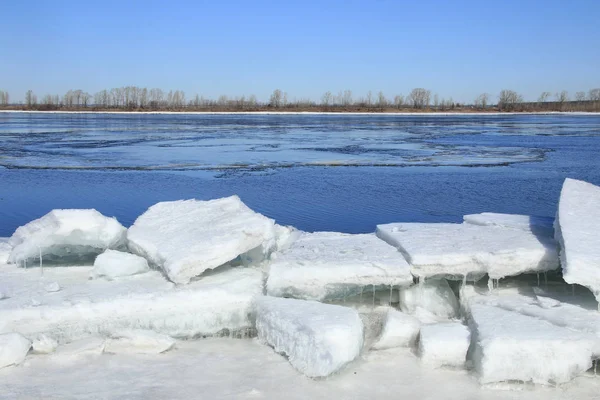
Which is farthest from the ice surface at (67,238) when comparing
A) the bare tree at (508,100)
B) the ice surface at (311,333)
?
the bare tree at (508,100)

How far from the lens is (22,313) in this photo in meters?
4.17

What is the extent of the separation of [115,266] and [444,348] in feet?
8.98

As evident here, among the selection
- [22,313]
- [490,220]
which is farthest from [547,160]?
[22,313]

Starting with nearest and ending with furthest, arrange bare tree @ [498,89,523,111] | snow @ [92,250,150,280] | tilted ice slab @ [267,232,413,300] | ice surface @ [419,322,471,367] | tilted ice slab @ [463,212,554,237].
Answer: ice surface @ [419,322,471,367], tilted ice slab @ [267,232,413,300], snow @ [92,250,150,280], tilted ice slab @ [463,212,554,237], bare tree @ [498,89,523,111]

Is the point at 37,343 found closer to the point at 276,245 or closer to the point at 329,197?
the point at 276,245

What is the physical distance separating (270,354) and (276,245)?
1.61 meters

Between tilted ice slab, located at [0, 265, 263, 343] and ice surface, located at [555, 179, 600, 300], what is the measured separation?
92.9 inches

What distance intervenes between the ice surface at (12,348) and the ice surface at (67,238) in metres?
1.39

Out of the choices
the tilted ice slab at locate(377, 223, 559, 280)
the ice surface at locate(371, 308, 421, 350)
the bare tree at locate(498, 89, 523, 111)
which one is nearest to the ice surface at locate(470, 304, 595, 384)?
the ice surface at locate(371, 308, 421, 350)

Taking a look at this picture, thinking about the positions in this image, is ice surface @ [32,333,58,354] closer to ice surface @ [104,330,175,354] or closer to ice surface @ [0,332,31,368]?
ice surface @ [0,332,31,368]

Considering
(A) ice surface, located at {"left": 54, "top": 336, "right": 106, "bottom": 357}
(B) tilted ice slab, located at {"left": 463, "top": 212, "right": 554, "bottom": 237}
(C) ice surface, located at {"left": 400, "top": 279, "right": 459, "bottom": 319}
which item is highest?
(B) tilted ice slab, located at {"left": 463, "top": 212, "right": 554, "bottom": 237}

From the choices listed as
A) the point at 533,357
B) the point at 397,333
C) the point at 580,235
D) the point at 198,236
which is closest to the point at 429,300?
the point at 397,333

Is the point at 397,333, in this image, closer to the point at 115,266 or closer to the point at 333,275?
the point at 333,275

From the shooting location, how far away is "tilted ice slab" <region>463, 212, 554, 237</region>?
18.3ft
